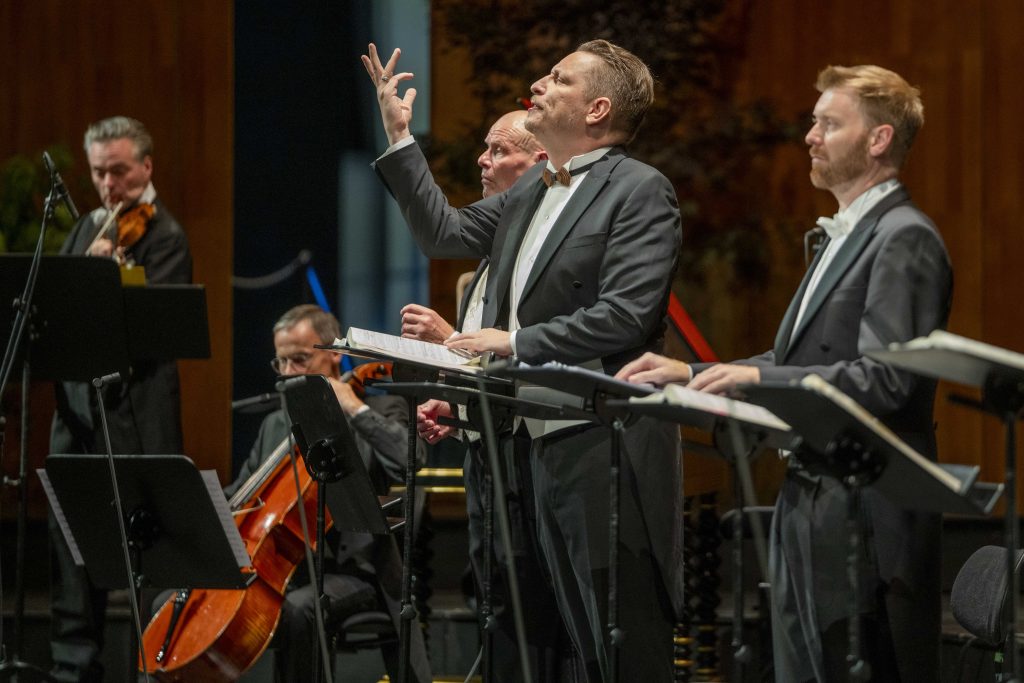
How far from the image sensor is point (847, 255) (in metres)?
2.44

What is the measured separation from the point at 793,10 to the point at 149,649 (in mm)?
4217

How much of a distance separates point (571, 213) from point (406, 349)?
1.85 feet

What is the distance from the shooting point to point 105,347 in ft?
12.9

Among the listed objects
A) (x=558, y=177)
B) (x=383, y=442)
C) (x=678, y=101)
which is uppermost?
(x=678, y=101)

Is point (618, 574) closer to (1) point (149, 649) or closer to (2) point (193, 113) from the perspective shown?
(1) point (149, 649)

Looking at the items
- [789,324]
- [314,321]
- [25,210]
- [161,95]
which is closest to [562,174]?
[789,324]

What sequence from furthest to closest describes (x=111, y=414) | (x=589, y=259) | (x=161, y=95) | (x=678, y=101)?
(x=161, y=95), (x=678, y=101), (x=111, y=414), (x=589, y=259)

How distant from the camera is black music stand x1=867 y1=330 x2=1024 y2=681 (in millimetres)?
1907

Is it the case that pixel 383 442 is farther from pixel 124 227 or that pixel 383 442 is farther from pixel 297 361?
pixel 124 227

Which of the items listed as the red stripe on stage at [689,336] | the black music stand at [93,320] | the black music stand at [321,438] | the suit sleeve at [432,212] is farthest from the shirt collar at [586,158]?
the black music stand at [93,320]

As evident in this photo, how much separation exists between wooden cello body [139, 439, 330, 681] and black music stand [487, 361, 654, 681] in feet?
5.37

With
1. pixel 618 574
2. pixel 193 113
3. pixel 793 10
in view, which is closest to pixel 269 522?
pixel 618 574

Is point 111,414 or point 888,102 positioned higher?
point 888,102

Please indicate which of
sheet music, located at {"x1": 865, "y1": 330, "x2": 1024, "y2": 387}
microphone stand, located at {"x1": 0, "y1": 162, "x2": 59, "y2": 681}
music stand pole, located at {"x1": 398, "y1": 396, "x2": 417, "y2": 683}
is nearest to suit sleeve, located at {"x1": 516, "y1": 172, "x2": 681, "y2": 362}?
music stand pole, located at {"x1": 398, "y1": 396, "x2": 417, "y2": 683}
